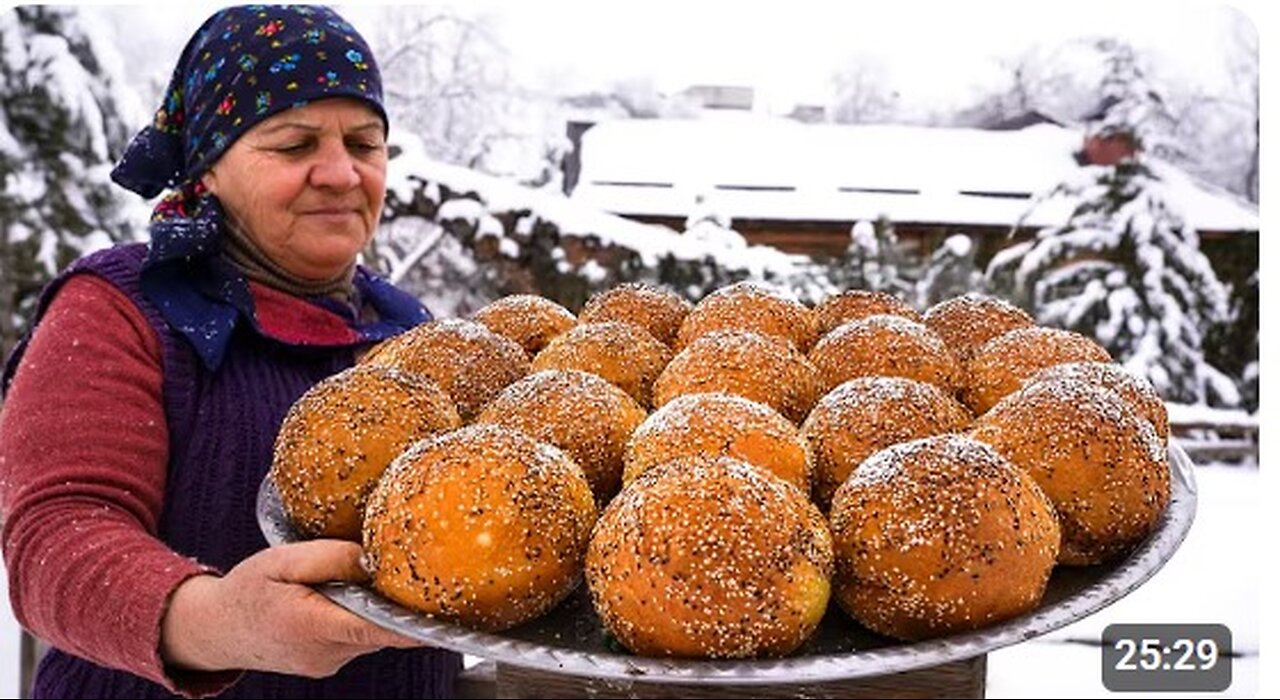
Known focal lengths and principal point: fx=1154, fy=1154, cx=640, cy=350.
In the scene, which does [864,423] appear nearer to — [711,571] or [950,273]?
[711,571]

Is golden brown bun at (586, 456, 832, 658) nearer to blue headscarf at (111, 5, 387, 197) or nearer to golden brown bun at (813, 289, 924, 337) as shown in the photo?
golden brown bun at (813, 289, 924, 337)

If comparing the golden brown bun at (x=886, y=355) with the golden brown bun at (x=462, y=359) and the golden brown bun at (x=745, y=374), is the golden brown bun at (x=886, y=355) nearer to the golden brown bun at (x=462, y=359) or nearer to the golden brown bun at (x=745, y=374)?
the golden brown bun at (x=745, y=374)

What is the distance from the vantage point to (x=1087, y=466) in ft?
2.69

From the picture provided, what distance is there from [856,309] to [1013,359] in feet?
0.69

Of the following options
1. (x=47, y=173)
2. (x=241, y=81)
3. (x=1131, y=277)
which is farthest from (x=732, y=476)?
(x=47, y=173)

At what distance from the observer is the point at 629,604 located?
71cm

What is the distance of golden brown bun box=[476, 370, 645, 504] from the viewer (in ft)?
2.88

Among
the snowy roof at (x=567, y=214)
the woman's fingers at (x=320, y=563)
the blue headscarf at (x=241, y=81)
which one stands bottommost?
the snowy roof at (x=567, y=214)

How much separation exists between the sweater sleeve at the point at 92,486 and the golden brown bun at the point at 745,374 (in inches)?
16.7

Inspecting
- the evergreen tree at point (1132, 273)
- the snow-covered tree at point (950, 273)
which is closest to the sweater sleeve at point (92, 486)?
the snow-covered tree at point (950, 273)

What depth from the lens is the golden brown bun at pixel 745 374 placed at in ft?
3.06

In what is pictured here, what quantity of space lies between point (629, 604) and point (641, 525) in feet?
0.16

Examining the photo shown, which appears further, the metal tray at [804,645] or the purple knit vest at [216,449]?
the purple knit vest at [216,449]
